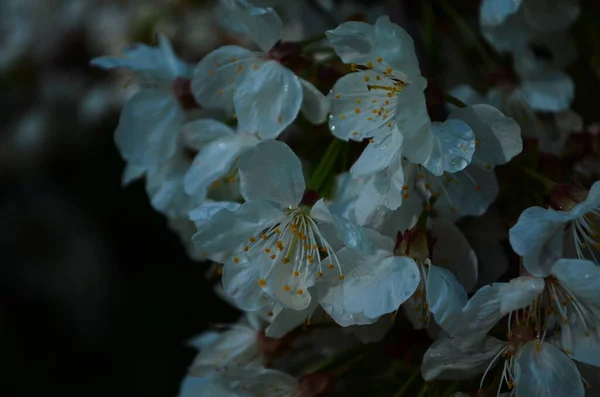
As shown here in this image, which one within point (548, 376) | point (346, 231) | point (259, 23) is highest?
point (259, 23)

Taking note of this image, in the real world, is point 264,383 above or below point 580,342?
below

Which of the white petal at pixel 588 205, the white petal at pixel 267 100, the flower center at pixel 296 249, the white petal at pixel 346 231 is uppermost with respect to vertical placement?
the white petal at pixel 267 100

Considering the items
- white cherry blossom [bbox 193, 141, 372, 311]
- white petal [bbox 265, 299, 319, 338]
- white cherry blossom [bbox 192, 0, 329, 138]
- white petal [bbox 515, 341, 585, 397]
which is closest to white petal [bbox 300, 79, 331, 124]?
white cherry blossom [bbox 192, 0, 329, 138]

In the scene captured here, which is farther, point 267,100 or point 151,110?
point 151,110

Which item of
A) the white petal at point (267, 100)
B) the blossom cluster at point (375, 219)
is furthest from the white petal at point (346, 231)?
the white petal at point (267, 100)

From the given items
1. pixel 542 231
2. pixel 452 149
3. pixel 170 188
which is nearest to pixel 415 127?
pixel 452 149

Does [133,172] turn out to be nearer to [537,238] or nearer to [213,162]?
[213,162]

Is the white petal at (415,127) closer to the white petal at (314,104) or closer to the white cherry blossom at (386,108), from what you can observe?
the white cherry blossom at (386,108)

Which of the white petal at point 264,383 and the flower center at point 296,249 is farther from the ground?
the flower center at point 296,249
